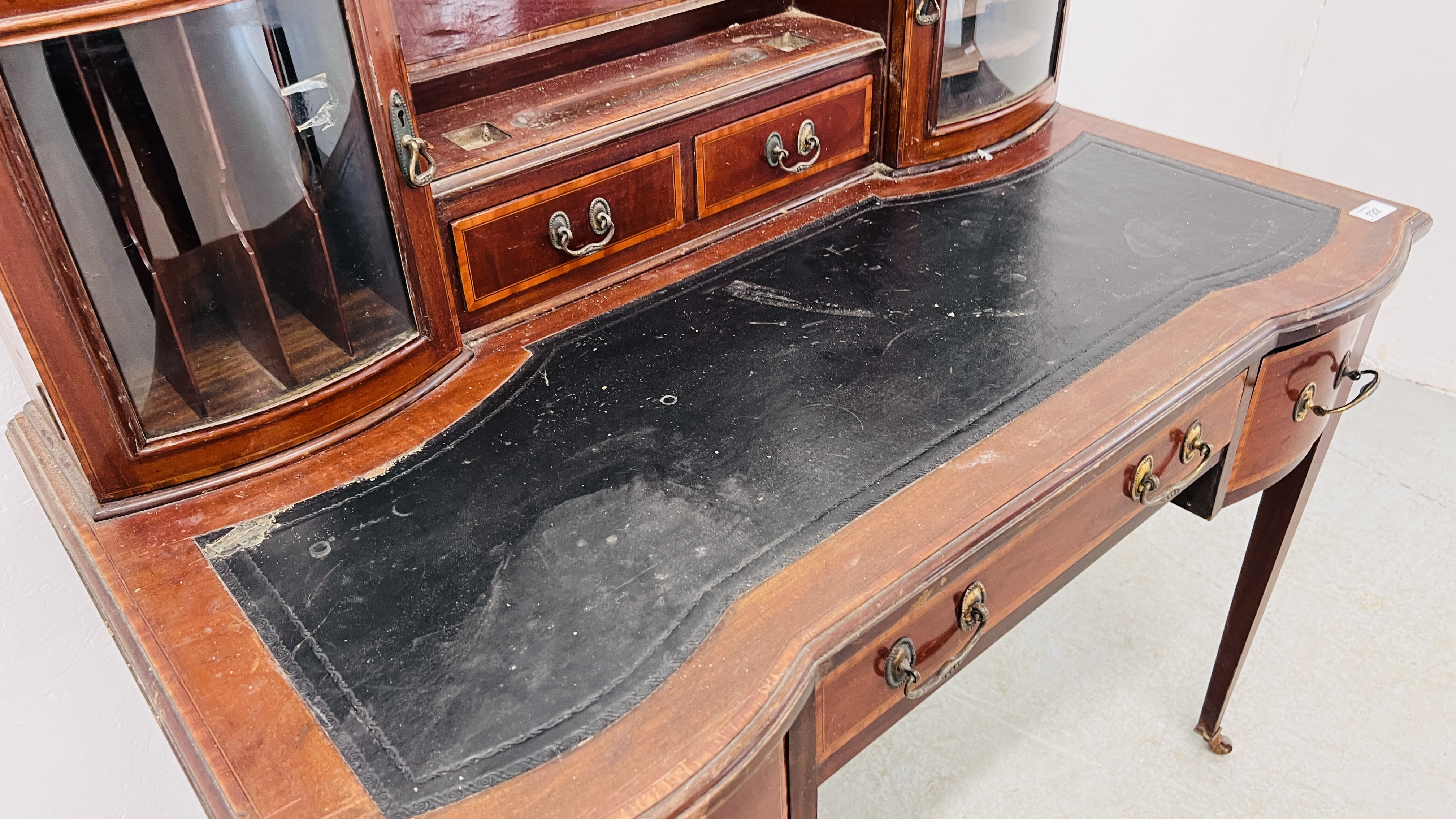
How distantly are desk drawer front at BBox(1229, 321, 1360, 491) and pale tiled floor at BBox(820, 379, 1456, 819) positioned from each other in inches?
26.4

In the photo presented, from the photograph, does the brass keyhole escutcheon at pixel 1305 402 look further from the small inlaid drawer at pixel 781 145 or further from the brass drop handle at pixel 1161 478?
the small inlaid drawer at pixel 781 145

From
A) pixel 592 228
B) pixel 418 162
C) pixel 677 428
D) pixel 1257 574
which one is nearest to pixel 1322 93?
pixel 1257 574

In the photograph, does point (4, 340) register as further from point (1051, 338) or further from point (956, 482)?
point (1051, 338)

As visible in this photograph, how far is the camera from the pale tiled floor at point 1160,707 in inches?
54.2

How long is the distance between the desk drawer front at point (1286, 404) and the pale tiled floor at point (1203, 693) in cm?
67

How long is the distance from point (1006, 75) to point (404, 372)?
3.31 feet

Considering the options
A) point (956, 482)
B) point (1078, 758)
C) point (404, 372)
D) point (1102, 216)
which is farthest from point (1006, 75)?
point (1078, 758)

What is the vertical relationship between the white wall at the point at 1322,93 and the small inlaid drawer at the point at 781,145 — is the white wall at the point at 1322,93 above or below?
below

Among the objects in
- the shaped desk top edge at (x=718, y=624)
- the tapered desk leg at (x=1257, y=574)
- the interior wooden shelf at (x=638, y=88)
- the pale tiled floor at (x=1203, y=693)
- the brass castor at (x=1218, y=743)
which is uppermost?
the interior wooden shelf at (x=638, y=88)

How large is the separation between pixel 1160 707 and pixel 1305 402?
81 cm

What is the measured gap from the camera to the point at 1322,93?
2592 millimetres

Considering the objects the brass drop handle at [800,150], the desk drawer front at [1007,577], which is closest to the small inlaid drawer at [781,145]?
the brass drop handle at [800,150]

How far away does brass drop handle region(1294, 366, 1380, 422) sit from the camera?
4.36ft

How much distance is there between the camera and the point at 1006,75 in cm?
156
